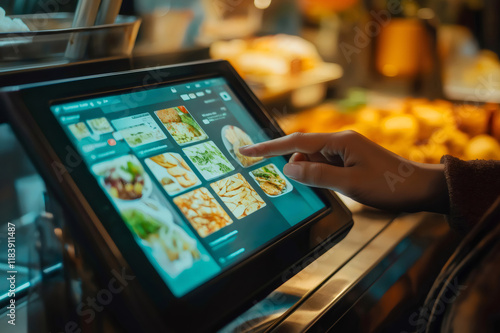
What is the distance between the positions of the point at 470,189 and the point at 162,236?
46 centimetres

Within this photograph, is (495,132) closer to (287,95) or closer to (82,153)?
(287,95)

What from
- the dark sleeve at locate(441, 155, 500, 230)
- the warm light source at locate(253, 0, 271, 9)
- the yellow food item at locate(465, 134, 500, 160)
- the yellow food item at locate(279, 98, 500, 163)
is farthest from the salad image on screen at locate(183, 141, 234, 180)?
the warm light source at locate(253, 0, 271, 9)

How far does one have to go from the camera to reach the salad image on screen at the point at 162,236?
0.47 meters

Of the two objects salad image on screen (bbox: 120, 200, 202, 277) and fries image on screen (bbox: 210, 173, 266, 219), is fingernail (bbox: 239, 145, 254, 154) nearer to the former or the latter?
fries image on screen (bbox: 210, 173, 266, 219)

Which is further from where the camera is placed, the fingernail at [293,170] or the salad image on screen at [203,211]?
the fingernail at [293,170]

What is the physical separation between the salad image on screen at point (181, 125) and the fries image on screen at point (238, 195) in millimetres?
75

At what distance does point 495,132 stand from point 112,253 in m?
1.84

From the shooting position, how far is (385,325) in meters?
0.61

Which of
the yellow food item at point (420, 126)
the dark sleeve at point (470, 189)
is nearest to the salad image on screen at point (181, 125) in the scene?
the dark sleeve at point (470, 189)

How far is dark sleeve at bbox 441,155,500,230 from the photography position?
2.10ft

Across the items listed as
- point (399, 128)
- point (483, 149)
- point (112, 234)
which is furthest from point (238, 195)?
point (483, 149)

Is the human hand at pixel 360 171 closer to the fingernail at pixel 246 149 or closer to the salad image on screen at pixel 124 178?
the fingernail at pixel 246 149

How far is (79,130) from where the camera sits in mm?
501

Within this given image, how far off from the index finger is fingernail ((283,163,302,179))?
0.07 ft
